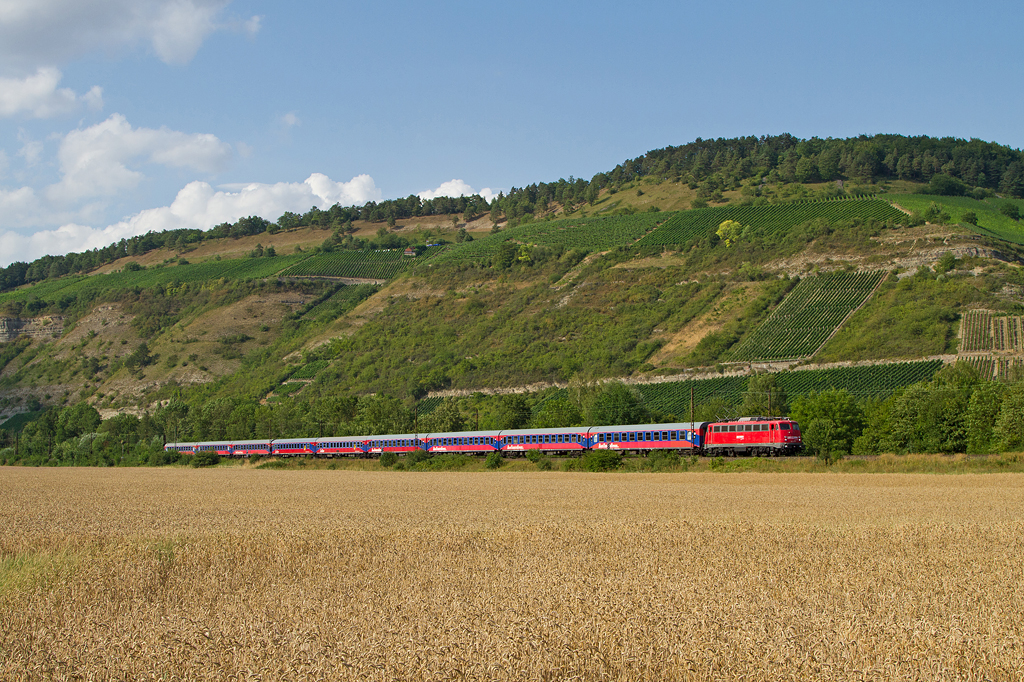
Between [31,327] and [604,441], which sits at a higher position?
[31,327]

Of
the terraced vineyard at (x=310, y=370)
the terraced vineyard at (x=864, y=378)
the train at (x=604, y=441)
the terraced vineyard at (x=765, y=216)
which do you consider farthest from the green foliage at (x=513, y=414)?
the terraced vineyard at (x=765, y=216)

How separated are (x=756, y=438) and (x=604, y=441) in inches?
435

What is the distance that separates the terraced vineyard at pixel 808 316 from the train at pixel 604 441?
4443 centimetres

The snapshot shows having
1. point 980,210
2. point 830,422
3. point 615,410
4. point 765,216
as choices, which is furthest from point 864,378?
point 980,210

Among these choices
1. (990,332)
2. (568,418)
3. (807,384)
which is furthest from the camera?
(990,332)

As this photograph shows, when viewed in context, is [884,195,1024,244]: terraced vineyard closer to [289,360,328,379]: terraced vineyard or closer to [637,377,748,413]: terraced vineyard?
[637,377,748,413]: terraced vineyard

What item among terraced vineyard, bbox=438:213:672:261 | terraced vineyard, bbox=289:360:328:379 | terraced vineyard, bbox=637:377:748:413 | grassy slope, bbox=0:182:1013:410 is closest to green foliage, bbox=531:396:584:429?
terraced vineyard, bbox=637:377:748:413

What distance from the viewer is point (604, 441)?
186ft

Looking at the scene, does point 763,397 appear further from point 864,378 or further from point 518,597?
point 518,597

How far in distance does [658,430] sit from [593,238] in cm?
11540

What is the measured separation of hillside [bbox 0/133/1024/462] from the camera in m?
93.9

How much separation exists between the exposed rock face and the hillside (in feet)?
1.59

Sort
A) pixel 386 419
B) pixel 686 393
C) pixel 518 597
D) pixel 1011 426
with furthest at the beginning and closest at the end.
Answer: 1. pixel 686 393
2. pixel 386 419
3. pixel 1011 426
4. pixel 518 597

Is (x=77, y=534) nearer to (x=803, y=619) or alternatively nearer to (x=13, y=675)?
(x=13, y=675)
